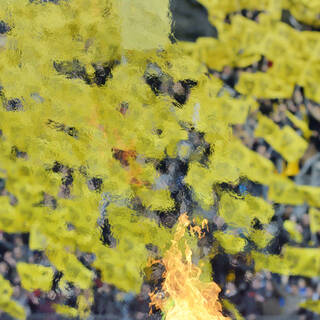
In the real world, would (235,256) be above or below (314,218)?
below

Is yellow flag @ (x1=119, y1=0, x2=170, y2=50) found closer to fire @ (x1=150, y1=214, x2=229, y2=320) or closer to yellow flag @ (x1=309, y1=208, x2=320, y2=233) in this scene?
fire @ (x1=150, y1=214, x2=229, y2=320)

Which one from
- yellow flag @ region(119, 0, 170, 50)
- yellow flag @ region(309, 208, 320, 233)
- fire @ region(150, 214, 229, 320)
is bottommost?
fire @ region(150, 214, 229, 320)

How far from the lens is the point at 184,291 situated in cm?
178

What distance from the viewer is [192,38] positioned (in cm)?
155

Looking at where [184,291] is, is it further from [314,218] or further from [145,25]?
[145,25]

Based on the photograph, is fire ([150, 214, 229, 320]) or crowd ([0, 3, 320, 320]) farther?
fire ([150, 214, 229, 320])

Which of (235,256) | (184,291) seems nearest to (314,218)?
(235,256)

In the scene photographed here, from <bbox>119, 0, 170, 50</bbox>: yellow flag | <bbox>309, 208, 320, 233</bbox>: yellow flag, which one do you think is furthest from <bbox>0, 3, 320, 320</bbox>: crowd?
<bbox>119, 0, 170, 50</bbox>: yellow flag

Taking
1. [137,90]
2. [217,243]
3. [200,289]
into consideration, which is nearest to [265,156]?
[217,243]

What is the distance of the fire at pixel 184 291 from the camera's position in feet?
5.63

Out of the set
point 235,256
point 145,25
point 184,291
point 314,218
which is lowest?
point 184,291

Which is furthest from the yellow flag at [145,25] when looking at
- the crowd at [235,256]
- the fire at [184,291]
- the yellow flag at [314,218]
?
the yellow flag at [314,218]

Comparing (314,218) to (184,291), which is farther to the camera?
(184,291)

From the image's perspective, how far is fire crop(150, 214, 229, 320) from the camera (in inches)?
67.5
